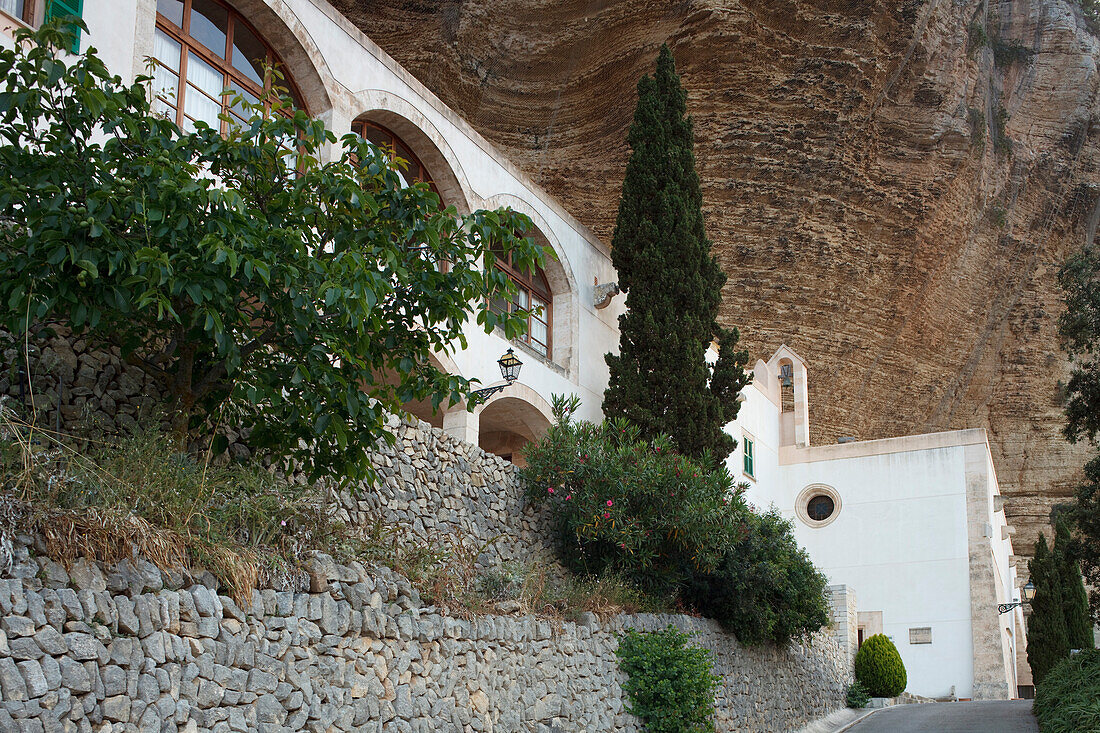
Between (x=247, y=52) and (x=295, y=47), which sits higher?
(x=295, y=47)

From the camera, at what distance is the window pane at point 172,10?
38.6 feet

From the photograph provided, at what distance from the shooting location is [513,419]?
18125mm

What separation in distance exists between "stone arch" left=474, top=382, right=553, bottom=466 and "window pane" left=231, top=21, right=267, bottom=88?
6014mm

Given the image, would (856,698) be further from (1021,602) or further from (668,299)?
(668,299)

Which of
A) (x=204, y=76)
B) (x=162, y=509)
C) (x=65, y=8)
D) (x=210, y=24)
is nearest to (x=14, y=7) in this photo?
(x=65, y=8)

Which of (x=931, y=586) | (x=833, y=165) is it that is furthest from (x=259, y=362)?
(x=833, y=165)

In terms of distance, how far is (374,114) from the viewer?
48.4ft

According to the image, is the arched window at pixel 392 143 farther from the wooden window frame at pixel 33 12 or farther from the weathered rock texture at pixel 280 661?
the weathered rock texture at pixel 280 661

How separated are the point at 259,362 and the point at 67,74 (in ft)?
7.73

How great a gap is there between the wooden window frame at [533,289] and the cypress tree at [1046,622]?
18.2m

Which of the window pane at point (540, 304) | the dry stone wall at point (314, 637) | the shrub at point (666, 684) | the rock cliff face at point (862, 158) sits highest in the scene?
the rock cliff face at point (862, 158)

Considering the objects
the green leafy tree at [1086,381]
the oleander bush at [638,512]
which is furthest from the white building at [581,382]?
the green leafy tree at [1086,381]

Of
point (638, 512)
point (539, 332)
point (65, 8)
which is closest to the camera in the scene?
point (65, 8)

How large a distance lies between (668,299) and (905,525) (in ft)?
44.6
